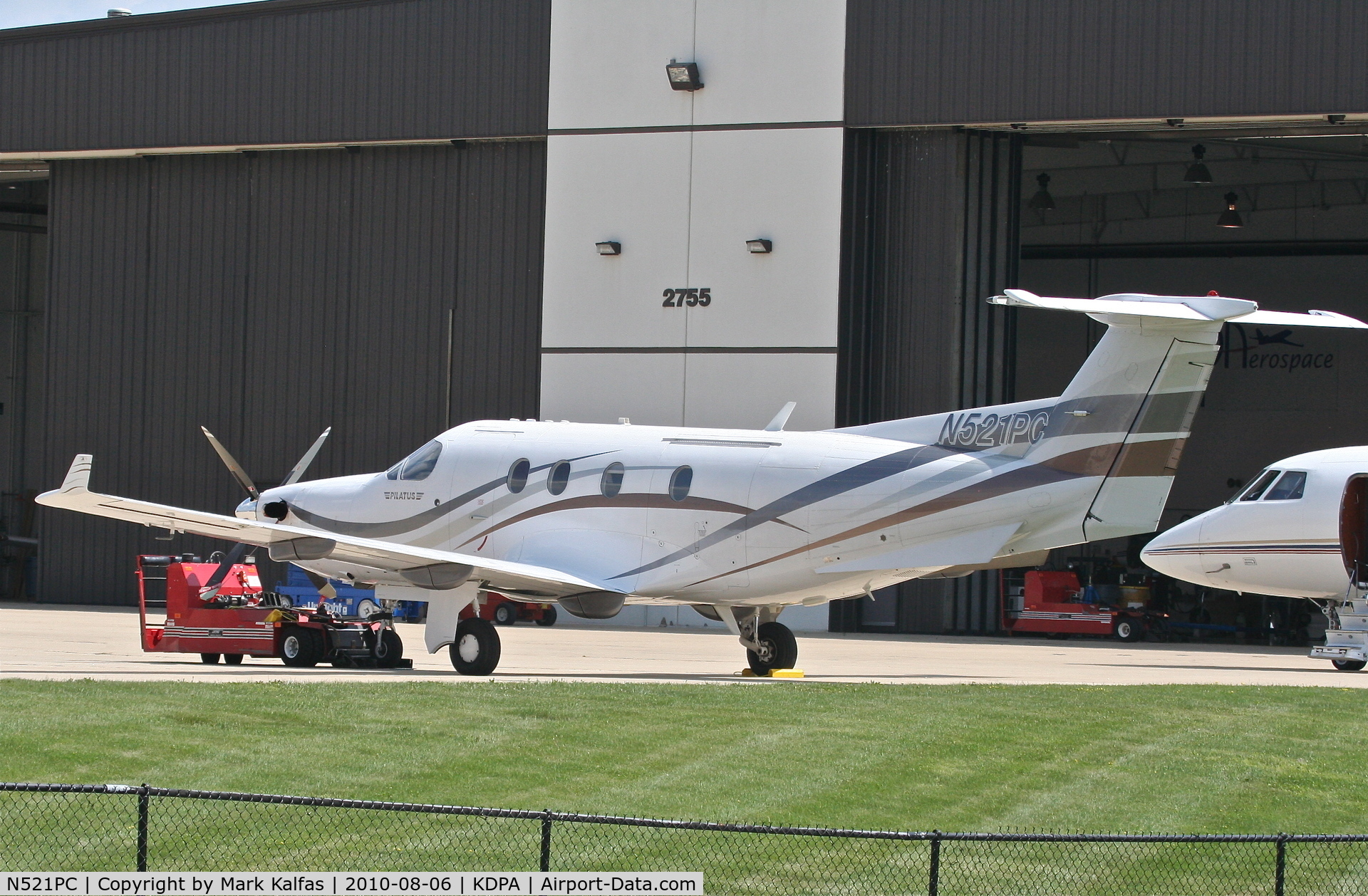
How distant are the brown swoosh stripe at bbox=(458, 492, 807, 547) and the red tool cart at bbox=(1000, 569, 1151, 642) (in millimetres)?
19086

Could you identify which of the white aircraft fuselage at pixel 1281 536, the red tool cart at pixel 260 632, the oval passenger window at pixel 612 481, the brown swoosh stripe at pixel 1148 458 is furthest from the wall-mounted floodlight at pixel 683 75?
the brown swoosh stripe at pixel 1148 458

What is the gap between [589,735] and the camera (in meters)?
14.0

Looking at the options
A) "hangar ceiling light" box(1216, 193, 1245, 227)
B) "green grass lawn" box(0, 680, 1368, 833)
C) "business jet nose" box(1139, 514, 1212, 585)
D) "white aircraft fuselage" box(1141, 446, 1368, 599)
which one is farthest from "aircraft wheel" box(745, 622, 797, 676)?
"hangar ceiling light" box(1216, 193, 1245, 227)

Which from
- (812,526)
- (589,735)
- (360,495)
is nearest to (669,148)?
(360,495)

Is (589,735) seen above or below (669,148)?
below

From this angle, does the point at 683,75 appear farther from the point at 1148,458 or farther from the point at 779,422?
the point at 1148,458

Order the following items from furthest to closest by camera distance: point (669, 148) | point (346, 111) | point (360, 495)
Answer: point (346, 111) < point (669, 148) < point (360, 495)

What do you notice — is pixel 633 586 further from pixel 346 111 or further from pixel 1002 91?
pixel 346 111

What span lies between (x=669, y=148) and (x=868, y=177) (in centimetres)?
505

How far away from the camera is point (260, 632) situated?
876 inches

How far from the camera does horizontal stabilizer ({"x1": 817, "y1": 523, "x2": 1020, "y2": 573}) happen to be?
19641 millimetres

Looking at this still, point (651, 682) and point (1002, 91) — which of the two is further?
point (1002, 91)

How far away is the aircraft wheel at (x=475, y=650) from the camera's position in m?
20.7

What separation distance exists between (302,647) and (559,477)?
14.5ft
